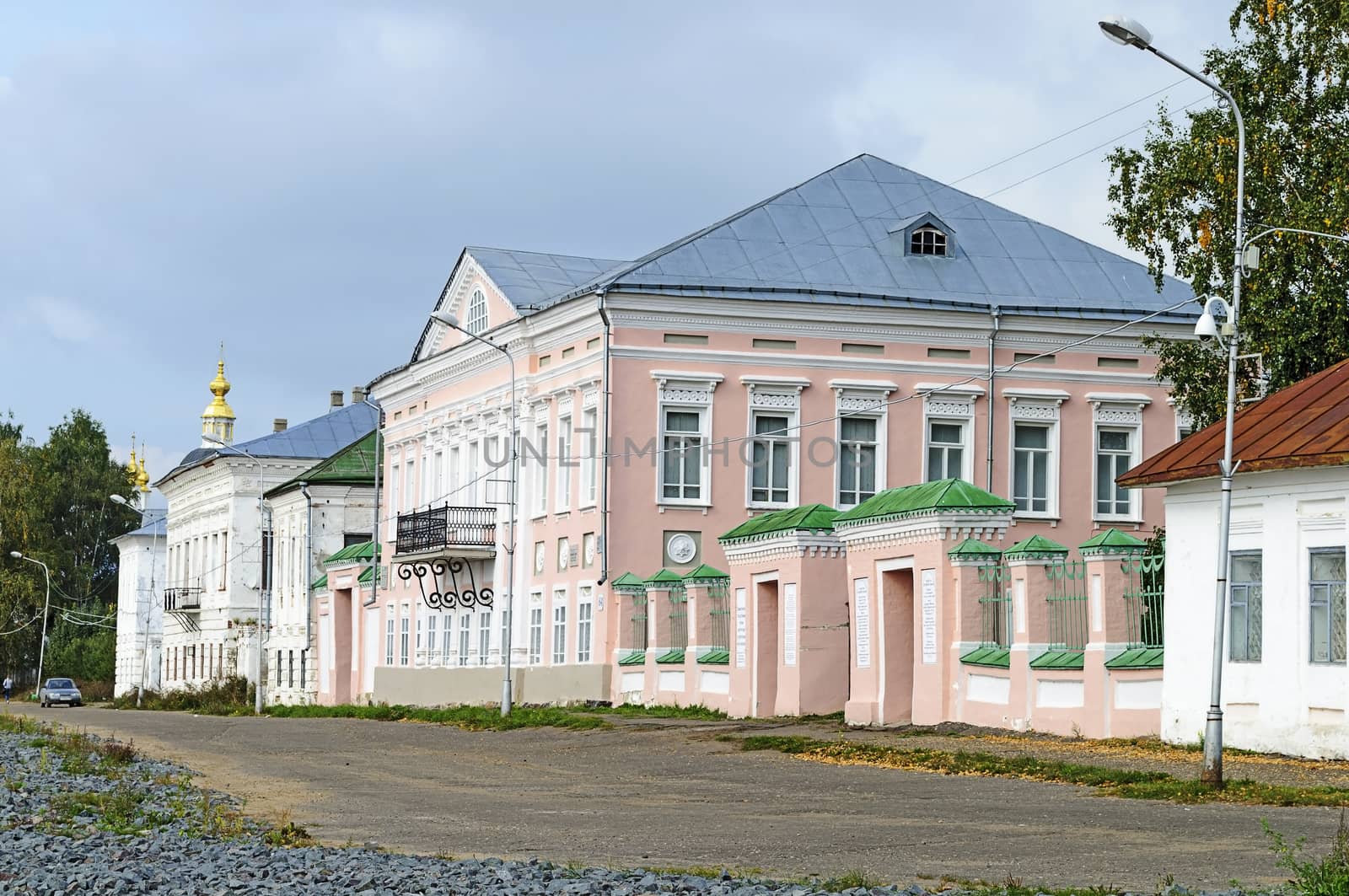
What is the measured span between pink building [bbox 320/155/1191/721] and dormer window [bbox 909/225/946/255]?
1.8 inches

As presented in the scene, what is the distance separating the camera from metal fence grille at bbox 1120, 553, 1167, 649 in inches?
934

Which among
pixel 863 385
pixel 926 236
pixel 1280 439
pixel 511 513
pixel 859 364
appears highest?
pixel 926 236

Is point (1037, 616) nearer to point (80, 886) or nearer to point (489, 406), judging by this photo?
point (80, 886)

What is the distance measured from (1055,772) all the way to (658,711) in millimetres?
15608

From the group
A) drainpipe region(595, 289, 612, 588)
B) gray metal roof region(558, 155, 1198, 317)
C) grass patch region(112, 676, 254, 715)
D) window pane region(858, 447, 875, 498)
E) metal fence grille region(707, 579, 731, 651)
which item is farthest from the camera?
grass patch region(112, 676, 254, 715)

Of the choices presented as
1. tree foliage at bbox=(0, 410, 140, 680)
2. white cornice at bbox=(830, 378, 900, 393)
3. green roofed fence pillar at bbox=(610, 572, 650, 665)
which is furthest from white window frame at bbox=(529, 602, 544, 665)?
tree foliage at bbox=(0, 410, 140, 680)

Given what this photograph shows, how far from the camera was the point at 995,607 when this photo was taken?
1029 inches

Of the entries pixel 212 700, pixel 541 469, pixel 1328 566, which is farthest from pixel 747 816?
pixel 212 700

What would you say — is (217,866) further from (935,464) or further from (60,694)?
(60,694)

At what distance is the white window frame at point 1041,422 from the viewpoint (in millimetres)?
42031

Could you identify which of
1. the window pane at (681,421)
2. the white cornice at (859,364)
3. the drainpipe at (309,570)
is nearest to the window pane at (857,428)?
the white cornice at (859,364)

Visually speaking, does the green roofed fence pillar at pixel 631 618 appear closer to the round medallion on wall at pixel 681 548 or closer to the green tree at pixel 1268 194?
the round medallion on wall at pixel 681 548

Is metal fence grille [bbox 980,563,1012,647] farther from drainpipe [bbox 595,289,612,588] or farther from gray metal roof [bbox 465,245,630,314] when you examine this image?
gray metal roof [bbox 465,245,630,314]

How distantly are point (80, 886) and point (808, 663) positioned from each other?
60.9ft
